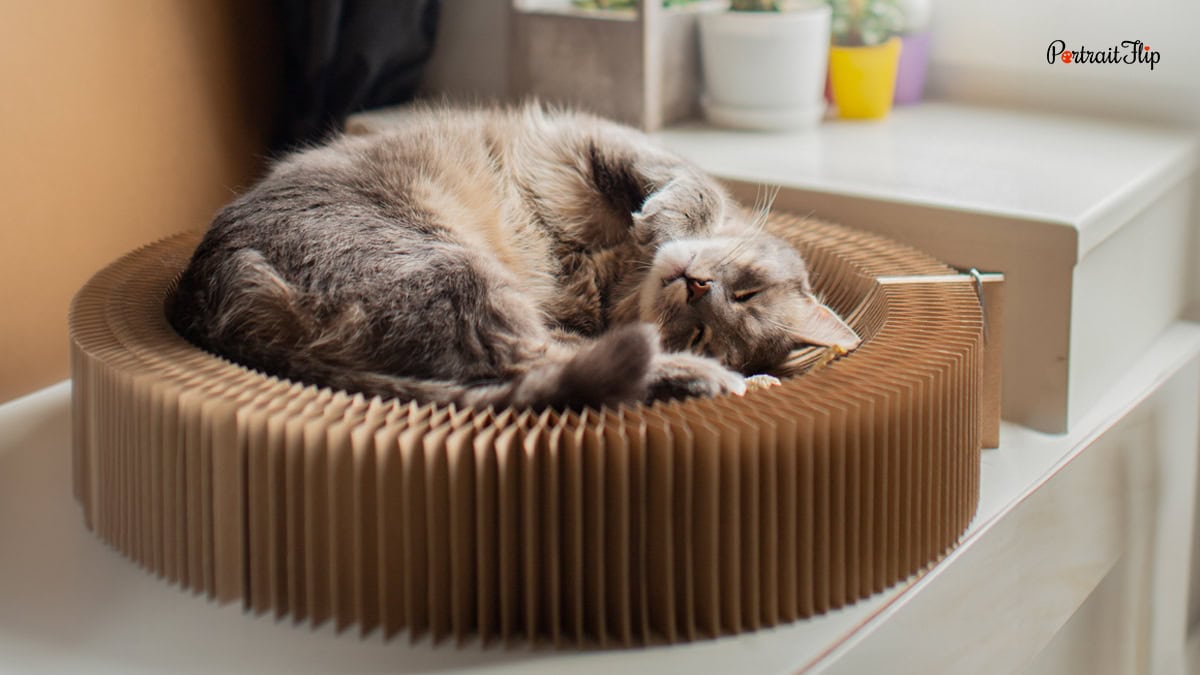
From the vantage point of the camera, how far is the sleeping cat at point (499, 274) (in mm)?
1058

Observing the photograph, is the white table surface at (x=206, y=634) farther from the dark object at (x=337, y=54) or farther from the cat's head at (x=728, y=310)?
the dark object at (x=337, y=54)

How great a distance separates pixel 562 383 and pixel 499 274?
222 millimetres

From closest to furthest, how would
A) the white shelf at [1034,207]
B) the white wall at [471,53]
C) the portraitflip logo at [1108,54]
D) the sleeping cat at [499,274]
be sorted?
the sleeping cat at [499,274] → the white shelf at [1034,207] → the portraitflip logo at [1108,54] → the white wall at [471,53]

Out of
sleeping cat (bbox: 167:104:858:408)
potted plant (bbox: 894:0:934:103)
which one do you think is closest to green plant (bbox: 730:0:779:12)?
potted plant (bbox: 894:0:934:103)

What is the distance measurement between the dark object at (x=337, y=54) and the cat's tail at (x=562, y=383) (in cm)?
100

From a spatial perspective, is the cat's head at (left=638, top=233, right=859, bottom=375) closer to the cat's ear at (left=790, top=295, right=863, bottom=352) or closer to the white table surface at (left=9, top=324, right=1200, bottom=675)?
the cat's ear at (left=790, top=295, right=863, bottom=352)

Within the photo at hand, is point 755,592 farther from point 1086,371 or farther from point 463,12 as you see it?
point 463,12

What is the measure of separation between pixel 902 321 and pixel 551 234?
0.43m

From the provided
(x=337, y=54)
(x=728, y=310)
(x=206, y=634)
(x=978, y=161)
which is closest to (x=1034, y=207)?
(x=978, y=161)

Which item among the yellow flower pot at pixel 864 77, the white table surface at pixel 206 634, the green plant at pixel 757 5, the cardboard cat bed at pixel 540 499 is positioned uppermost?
the green plant at pixel 757 5

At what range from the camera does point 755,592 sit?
3.08 feet

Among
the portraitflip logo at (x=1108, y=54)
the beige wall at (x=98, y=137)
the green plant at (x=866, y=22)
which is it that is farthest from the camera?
the green plant at (x=866, y=22)

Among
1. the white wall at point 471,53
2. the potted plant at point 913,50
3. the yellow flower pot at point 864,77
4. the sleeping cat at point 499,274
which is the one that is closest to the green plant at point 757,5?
the yellow flower pot at point 864,77

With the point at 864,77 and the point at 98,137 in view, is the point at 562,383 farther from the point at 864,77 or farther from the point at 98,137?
the point at 864,77
